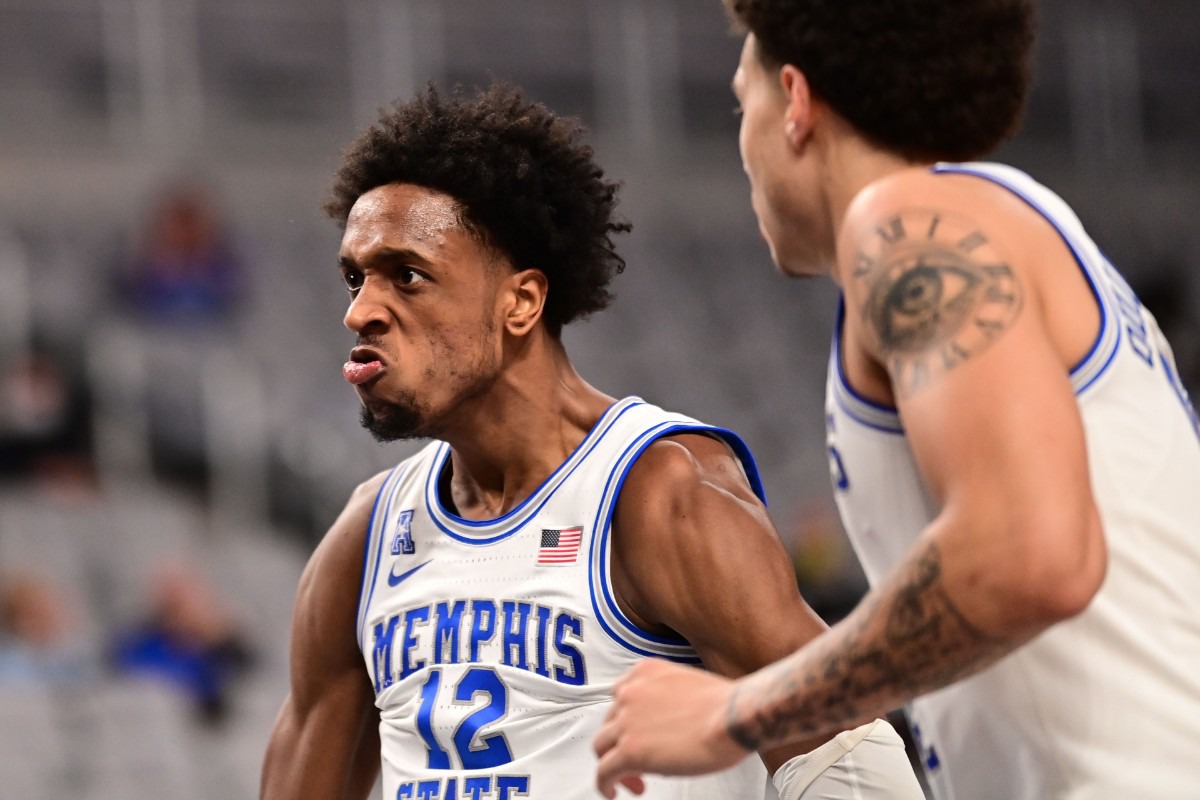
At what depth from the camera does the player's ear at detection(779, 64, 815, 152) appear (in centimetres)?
188

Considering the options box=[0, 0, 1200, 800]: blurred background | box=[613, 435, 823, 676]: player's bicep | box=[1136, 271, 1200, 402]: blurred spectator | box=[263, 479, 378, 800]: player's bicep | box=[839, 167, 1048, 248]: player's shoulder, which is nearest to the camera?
box=[839, 167, 1048, 248]: player's shoulder

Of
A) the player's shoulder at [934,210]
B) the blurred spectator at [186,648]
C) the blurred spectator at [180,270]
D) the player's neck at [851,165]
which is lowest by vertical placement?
the blurred spectator at [186,648]

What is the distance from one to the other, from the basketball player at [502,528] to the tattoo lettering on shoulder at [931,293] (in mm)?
1089

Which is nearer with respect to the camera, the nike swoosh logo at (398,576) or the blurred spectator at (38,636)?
the nike swoosh logo at (398,576)

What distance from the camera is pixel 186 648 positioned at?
7406mm

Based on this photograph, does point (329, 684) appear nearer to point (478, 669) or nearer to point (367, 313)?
point (478, 669)

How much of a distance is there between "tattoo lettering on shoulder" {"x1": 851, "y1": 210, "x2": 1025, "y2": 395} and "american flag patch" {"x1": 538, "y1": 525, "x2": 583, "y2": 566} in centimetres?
128

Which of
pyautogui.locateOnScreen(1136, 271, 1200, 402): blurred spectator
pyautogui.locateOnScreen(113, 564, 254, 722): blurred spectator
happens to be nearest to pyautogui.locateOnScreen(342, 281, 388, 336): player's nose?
pyautogui.locateOnScreen(113, 564, 254, 722): blurred spectator

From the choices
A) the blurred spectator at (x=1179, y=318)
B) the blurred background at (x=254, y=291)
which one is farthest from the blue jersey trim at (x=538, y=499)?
the blurred spectator at (x=1179, y=318)

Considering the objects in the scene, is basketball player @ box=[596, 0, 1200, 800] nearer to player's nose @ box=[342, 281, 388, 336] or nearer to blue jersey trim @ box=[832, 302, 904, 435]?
blue jersey trim @ box=[832, 302, 904, 435]

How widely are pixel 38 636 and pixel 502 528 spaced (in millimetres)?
5230

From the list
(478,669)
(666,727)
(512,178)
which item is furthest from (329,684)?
(666,727)

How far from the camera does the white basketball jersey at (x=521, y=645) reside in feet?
9.19

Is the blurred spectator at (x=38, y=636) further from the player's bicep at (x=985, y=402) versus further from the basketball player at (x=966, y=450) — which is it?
the player's bicep at (x=985, y=402)
